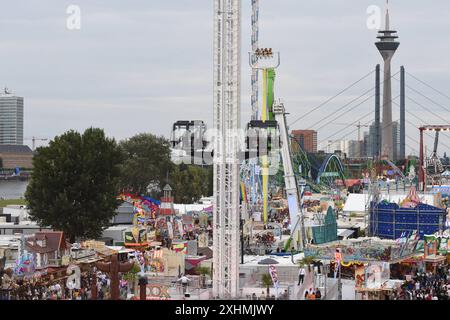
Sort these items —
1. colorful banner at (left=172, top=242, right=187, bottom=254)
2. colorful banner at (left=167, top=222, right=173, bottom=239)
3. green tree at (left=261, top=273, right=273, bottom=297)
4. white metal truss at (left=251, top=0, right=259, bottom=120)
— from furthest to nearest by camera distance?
white metal truss at (left=251, top=0, right=259, bottom=120), colorful banner at (left=167, top=222, right=173, bottom=239), colorful banner at (left=172, top=242, right=187, bottom=254), green tree at (left=261, top=273, right=273, bottom=297)

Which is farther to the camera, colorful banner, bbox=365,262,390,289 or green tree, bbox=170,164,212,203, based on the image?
green tree, bbox=170,164,212,203

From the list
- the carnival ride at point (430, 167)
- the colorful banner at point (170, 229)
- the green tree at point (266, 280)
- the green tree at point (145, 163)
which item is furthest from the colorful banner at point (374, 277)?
the green tree at point (145, 163)

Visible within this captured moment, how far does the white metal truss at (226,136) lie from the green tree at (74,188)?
23258 millimetres

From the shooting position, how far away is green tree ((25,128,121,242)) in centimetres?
4572

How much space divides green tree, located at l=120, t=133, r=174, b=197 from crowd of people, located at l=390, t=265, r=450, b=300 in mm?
55125

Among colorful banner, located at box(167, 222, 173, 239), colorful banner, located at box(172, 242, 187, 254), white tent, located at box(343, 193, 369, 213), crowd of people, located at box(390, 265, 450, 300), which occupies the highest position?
white tent, located at box(343, 193, 369, 213)

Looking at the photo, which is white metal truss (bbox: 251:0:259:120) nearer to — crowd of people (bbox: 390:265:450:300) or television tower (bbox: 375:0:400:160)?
crowd of people (bbox: 390:265:450:300)

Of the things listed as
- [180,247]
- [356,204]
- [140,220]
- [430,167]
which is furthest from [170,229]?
[430,167]

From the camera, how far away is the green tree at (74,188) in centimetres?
4572

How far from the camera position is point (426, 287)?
2836 centimetres

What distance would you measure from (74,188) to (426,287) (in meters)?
Result: 22.8

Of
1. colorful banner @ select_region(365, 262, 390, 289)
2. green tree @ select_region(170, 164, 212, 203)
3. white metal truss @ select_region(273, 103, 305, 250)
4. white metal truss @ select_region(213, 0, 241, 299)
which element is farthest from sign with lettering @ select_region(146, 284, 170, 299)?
green tree @ select_region(170, 164, 212, 203)

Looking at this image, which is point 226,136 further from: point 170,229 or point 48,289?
point 170,229
